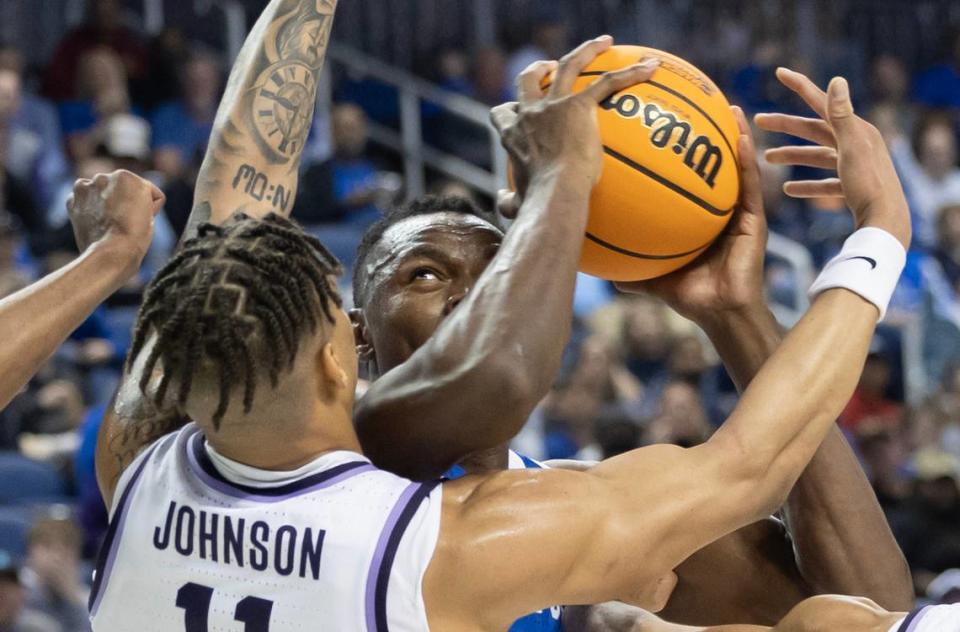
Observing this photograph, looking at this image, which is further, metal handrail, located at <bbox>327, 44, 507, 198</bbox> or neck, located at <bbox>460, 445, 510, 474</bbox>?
metal handrail, located at <bbox>327, 44, 507, 198</bbox>

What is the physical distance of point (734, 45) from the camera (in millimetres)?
13141

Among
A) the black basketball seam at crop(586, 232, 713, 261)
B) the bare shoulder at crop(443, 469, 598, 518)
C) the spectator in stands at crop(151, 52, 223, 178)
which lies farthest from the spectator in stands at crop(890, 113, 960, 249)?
the bare shoulder at crop(443, 469, 598, 518)

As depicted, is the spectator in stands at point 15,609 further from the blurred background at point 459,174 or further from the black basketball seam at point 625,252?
the black basketball seam at point 625,252

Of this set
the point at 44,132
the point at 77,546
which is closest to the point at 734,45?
the point at 44,132

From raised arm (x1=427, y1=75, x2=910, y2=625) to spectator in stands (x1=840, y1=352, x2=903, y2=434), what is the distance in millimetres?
6547

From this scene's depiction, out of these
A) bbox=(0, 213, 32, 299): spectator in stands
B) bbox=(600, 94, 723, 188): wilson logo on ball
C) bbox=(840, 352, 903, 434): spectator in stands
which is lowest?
bbox=(840, 352, 903, 434): spectator in stands

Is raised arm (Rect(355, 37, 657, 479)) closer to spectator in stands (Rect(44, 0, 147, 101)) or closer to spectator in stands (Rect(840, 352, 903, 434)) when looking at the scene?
spectator in stands (Rect(840, 352, 903, 434))

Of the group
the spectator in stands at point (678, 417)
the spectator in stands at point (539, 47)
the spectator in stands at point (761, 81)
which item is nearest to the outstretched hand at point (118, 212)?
the spectator in stands at point (678, 417)

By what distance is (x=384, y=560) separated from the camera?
227 centimetres

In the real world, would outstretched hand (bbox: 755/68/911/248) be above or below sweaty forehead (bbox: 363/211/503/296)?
above

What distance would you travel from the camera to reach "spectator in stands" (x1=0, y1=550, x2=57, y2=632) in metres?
5.73

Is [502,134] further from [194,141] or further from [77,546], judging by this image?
[194,141]

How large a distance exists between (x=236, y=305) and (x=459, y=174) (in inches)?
318

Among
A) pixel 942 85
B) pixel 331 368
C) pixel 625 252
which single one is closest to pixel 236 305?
pixel 331 368
